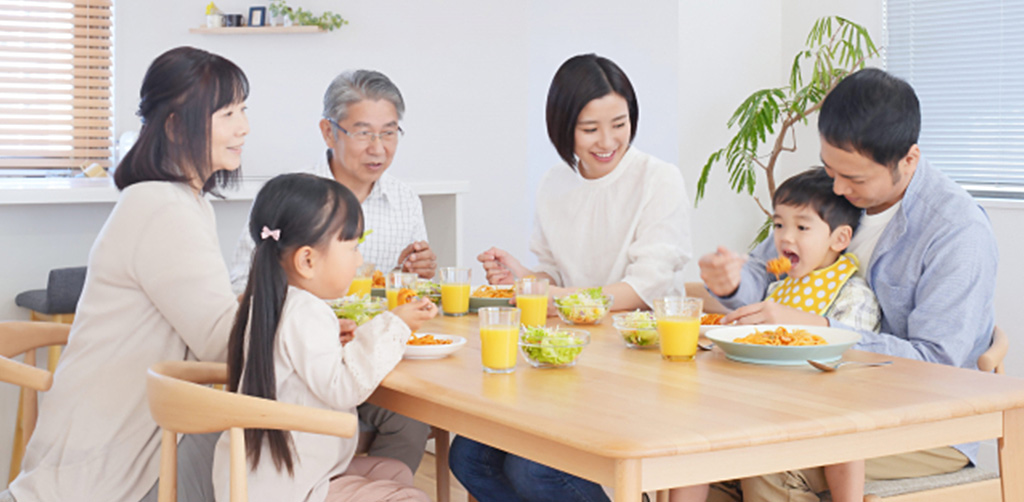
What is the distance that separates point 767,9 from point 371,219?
2.47 meters

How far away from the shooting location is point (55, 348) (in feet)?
9.17

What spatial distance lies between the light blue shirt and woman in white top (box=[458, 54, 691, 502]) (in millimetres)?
605

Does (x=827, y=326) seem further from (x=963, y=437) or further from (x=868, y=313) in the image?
(x=963, y=437)

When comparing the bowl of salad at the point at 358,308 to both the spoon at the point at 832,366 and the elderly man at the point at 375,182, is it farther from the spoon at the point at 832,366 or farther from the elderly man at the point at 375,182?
the spoon at the point at 832,366

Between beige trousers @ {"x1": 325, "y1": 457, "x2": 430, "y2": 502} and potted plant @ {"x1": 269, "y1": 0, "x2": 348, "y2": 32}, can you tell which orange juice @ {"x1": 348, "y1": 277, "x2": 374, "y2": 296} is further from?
potted plant @ {"x1": 269, "y1": 0, "x2": 348, "y2": 32}

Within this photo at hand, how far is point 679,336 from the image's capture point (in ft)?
5.84

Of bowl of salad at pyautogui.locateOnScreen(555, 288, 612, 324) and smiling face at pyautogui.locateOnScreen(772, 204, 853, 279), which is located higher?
smiling face at pyautogui.locateOnScreen(772, 204, 853, 279)

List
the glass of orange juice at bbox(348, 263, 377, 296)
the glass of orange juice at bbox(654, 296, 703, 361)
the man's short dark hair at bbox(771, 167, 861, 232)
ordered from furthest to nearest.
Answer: the glass of orange juice at bbox(348, 263, 377, 296), the man's short dark hair at bbox(771, 167, 861, 232), the glass of orange juice at bbox(654, 296, 703, 361)

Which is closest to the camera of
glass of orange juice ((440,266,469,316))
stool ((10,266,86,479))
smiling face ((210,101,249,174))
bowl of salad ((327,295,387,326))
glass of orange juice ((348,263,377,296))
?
smiling face ((210,101,249,174))

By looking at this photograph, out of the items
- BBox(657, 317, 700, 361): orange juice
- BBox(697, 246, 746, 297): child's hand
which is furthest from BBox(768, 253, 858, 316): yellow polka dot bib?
BBox(657, 317, 700, 361): orange juice

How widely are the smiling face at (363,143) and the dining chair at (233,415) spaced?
1400 mm

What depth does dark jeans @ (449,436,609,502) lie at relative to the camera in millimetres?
2164

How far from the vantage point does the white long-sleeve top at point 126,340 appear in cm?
182

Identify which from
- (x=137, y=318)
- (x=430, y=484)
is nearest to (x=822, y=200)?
(x=137, y=318)
